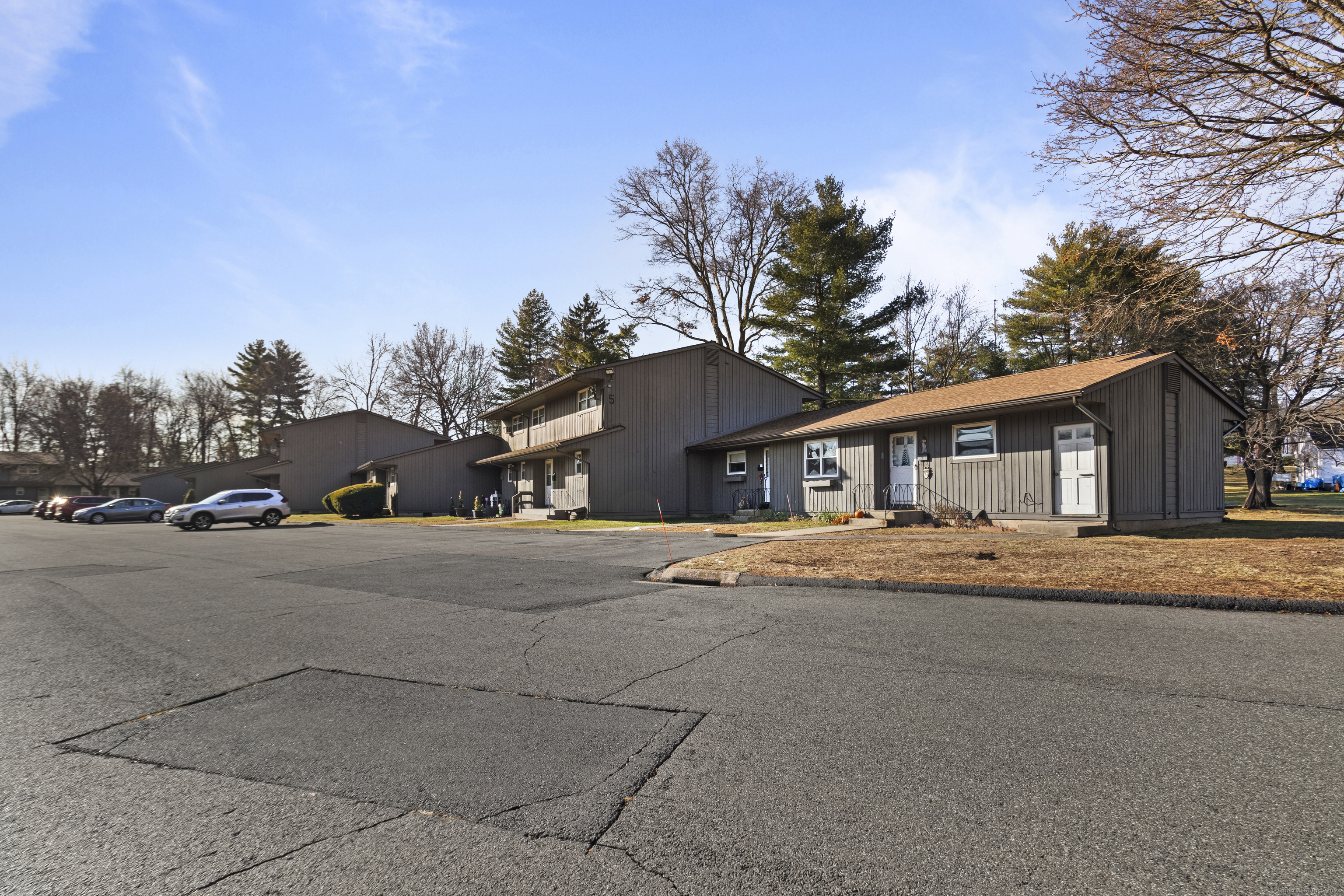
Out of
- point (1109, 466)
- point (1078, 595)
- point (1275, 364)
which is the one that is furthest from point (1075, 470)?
point (1275, 364)

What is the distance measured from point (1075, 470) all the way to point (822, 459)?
8136mm

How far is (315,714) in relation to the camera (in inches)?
180

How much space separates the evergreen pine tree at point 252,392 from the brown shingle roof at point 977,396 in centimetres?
6170

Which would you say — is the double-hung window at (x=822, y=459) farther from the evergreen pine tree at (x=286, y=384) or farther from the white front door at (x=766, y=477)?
the evergreen pine tree at (x=286, y=384)

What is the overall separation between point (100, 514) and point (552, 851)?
4950 cm

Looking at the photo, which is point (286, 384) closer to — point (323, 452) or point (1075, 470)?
point (323, 452)

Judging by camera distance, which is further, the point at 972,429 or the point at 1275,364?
the point at 1275,364

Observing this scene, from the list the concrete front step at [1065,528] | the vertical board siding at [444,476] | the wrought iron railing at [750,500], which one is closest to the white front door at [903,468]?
the concrete front step at [1065,528]

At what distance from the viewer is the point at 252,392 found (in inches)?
2758

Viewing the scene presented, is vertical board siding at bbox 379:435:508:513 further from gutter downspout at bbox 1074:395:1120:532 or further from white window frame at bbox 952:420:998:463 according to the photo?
gutter downspout at bbox 1074:395:1120:532

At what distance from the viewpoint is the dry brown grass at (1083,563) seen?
8438mm

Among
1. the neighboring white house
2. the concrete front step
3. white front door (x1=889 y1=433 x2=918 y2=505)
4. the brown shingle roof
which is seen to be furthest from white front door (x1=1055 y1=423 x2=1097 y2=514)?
the neighboring white house

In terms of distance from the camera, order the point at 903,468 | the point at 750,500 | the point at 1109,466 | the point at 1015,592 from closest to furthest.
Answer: the point at 1015,592
the point at 1109,466
the point at 903,468
the point at 750,500

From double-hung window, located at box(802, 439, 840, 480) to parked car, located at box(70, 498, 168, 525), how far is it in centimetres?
3959
